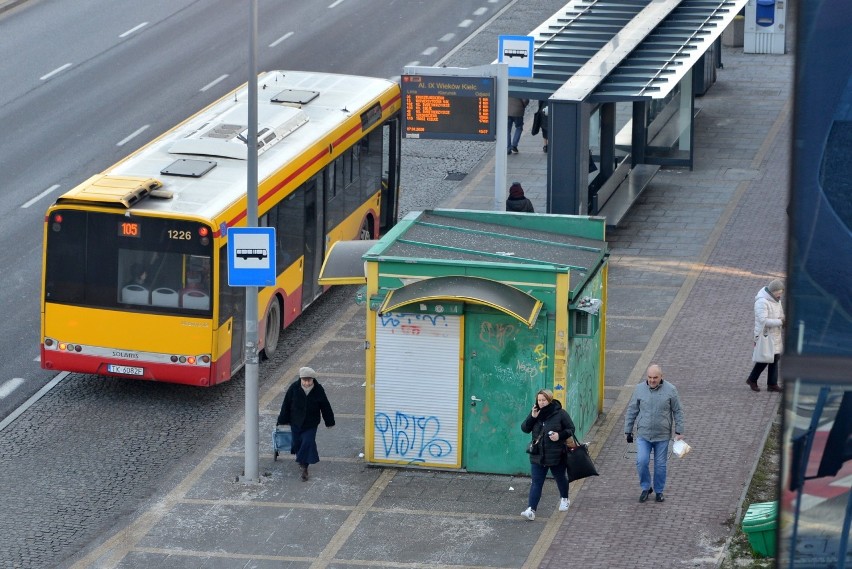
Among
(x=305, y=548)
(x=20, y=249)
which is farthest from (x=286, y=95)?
(x=305, y=548)

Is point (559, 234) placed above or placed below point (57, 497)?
above

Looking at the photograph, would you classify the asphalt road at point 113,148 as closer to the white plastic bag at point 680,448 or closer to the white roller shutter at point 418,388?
the white roller shutter at point 418,388

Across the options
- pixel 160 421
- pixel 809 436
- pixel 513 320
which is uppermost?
pixel 809 436

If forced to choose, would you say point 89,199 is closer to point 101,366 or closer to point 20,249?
point 101,366

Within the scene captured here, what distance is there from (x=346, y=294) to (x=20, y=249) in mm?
5187

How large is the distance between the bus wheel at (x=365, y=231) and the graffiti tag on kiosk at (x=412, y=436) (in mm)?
7631

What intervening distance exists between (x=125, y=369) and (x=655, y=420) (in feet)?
21.3

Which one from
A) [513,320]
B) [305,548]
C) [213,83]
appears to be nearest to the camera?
[305,548]

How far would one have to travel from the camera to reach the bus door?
806 inches

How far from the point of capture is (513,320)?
14984mm

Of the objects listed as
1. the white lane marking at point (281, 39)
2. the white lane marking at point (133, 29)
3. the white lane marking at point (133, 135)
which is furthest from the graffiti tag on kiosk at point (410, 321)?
the white lane marking at point (133, 29)

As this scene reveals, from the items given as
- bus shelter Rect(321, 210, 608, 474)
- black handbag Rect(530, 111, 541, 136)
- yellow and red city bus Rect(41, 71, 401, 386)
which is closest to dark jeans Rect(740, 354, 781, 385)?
bus shelter Rect(321, 210, 608, 474)

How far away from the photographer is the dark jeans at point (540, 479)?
47.1 feet

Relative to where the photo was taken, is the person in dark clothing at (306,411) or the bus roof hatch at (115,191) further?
the bus roof hatch at (115,191)
